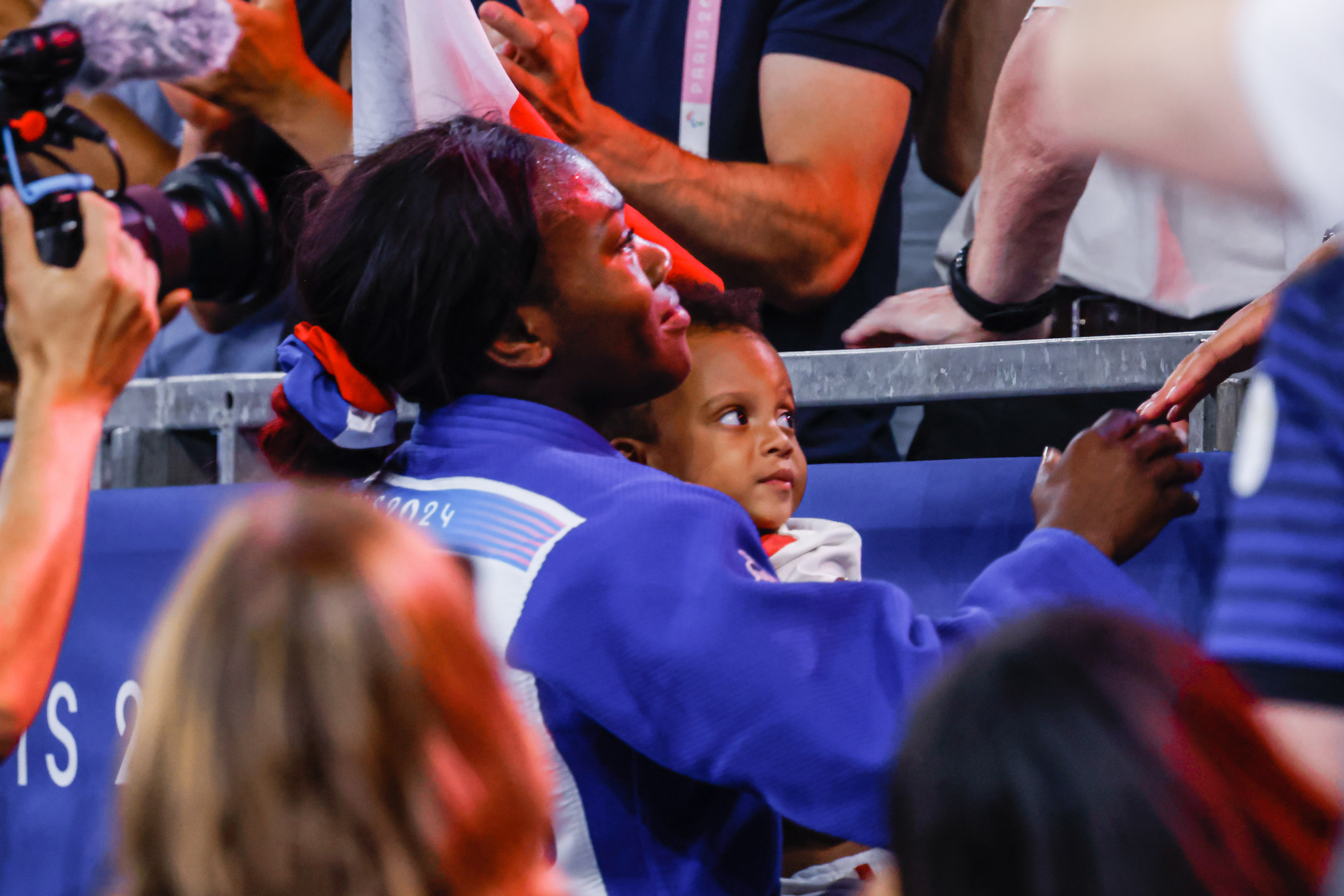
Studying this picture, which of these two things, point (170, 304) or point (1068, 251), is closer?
point (170, 304)

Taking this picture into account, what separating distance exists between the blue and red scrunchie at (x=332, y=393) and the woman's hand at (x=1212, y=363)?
3.06 ft

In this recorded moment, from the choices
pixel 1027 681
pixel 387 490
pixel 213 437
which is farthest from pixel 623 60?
pixel 1027 681

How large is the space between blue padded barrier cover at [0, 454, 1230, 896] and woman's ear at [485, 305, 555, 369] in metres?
0.65

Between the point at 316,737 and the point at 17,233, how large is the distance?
949 mm

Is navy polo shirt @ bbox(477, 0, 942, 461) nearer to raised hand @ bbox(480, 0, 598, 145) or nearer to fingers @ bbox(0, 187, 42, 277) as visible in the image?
raised hand @ bbox(480, 0, 598, 145)

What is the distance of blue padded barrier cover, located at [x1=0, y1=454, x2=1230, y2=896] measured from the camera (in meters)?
1.94

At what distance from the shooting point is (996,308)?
2223 millimetres

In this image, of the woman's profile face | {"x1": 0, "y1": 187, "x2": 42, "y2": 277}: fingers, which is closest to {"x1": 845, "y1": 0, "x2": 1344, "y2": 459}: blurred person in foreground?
the woman's profile face

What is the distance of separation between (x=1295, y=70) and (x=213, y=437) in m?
2.47

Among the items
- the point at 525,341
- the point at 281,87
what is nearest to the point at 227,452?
the point at 281,87

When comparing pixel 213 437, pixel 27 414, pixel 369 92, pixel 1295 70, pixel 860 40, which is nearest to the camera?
pixel 1295 70

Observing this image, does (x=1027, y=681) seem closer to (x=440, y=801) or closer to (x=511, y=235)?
(x=440, y=801)

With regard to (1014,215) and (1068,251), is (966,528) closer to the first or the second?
(1014,215)

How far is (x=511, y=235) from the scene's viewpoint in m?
1.49
